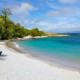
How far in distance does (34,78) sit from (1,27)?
6351 cm

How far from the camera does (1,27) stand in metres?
76.6

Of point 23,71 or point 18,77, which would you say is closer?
point 18,77

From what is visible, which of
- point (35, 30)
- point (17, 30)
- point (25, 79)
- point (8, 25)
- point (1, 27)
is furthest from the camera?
point (35, 30)

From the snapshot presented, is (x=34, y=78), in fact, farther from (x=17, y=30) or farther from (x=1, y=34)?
(x=17, y=30)

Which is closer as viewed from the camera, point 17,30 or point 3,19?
point 3,19

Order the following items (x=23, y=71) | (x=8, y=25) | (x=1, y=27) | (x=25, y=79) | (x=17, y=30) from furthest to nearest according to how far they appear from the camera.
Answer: (x=17, y=30)
(x=8, y=25)
(x=1, y=27)
(x=23, y=71)
(x=25, y=79)

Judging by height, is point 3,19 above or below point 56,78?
above

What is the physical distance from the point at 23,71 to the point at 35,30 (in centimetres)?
12865

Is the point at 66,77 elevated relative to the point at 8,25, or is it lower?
lower

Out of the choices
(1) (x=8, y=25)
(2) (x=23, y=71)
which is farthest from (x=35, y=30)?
(2) (x=23, y=71)

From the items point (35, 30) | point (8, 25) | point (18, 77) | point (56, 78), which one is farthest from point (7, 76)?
point (35, 30)

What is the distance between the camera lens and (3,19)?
266 ft

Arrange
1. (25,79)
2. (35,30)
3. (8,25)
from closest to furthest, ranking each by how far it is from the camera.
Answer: (25,79) → (8,25) → (35,30)

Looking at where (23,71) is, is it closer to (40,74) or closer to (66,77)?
(40,74)
